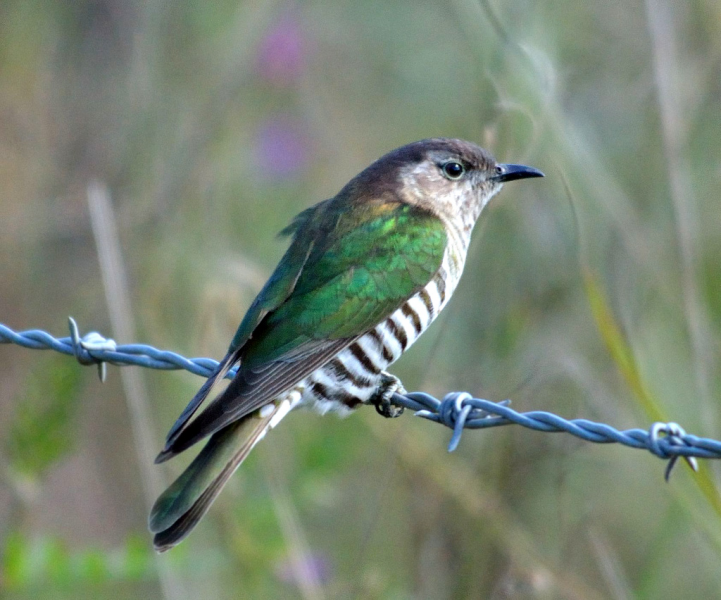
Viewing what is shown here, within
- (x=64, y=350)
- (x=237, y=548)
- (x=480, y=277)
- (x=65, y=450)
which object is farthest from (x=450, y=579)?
(x=64, y=350)

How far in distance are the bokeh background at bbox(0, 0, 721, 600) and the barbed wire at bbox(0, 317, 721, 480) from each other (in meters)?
0.66

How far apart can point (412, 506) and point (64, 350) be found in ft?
7.15

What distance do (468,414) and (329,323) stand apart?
3.04 ft

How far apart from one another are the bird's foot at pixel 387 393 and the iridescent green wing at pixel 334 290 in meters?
0.28

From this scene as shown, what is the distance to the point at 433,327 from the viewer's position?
21.7ft

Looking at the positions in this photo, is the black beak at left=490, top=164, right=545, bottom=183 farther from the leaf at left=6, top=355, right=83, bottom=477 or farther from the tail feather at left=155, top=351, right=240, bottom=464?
the leaf at left=6, top=355, right=83, bottom=477

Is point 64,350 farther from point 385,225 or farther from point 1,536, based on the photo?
point 1,536

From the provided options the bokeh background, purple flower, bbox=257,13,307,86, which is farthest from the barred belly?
purple flower, bbox=257,13,307,86

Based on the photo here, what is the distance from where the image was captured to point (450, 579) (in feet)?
15.6

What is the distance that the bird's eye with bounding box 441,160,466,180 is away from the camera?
462cm

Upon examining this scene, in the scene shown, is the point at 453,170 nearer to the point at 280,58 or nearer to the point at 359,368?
the point at 359,368

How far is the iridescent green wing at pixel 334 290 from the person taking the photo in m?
3.74

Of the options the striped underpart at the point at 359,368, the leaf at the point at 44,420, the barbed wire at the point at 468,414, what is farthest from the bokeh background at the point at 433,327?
the barbed wire at the point at 468,414

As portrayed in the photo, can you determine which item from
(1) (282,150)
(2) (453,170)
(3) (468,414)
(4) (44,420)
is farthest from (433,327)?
(3) (468,414)
